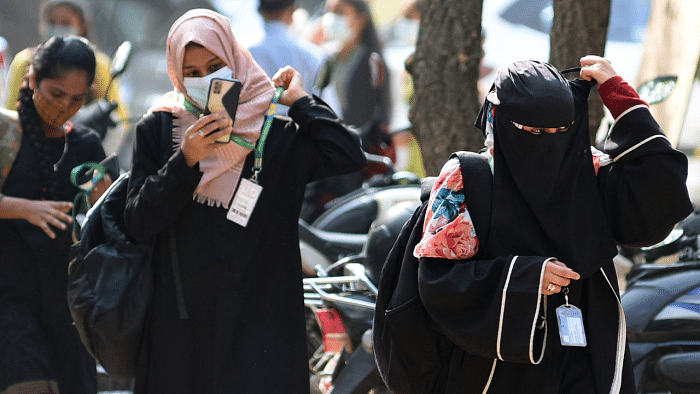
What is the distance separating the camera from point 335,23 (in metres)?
8.41

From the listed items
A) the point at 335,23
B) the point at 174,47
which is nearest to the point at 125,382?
the point at 174,47

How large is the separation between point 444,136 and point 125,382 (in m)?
2.26

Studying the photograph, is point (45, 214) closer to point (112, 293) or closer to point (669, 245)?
point (112, 293)

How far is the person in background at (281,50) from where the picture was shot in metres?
6.23

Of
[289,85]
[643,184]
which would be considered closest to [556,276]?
[643,184]

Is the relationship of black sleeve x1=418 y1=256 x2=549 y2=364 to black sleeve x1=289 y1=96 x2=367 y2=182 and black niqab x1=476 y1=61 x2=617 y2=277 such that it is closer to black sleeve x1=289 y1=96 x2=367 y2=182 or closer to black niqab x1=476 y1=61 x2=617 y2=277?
black niqab x1=476 y1=61 x2=617 y2=277

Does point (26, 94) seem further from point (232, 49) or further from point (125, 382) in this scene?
point (125, 382)

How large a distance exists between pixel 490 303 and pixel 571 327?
217 mm

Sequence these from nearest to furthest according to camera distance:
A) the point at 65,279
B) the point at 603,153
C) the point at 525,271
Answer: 1. the point at 525,271
2. the point at 603,153
3. the point at 65,279

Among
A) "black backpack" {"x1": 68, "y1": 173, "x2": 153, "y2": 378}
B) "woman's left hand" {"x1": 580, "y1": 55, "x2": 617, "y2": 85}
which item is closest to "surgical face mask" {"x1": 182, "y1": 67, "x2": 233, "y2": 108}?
"black backpack" {"x1": 68, "y1": 173, "x2": 153, "y2": 378}

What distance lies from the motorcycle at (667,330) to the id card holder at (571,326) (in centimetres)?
133

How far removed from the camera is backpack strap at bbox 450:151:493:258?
8.57ft

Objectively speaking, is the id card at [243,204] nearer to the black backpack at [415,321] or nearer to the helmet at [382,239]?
the black backpack at [415,321]

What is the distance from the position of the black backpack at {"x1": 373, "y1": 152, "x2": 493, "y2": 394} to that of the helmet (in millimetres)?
1091
